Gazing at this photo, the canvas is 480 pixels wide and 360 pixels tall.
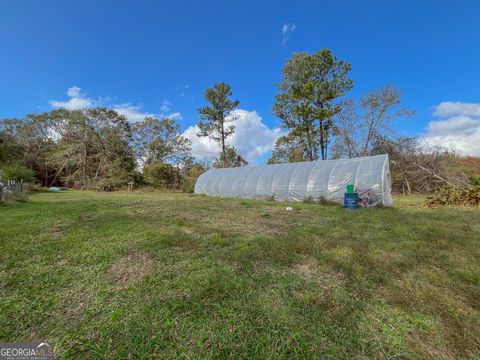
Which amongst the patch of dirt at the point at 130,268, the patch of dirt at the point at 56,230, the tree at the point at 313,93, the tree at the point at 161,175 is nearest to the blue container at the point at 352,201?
the patch of dirt at the point at 130,268

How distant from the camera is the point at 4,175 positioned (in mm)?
14617

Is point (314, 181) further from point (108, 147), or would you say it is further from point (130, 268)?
point (108, 147)

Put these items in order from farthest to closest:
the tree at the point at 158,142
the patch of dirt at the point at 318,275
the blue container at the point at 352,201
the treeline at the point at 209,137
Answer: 1. the tree at the point at 158,142
2. the treeline at the point at 209,137
3. the blue container at the point at 352,201
4. the patch of dirt at the point at 318,275

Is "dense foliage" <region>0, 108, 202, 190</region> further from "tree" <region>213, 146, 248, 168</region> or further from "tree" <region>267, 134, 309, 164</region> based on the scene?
"tree" <region>267, 134, 309, 164</region>

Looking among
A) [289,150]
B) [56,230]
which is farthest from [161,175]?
[56,230]

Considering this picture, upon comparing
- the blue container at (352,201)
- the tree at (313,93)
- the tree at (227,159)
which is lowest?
the blue container at (352,201)

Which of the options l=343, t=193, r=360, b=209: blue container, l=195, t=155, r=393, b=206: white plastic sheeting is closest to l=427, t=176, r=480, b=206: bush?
l=195, t=155, r=393, b=206: white plastic sheeting

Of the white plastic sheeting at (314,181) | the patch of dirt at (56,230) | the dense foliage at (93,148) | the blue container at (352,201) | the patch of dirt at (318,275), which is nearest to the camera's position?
the patch of dirt at (318,275)

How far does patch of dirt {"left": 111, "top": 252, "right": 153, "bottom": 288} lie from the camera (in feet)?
7.69

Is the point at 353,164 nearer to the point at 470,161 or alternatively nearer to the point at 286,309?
the point at 286,309

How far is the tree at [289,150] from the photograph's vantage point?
63.2 feet

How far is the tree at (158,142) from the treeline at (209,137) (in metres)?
0.10

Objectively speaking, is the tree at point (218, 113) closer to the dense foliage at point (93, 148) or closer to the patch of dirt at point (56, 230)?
the dense foliage at point (93, 148)

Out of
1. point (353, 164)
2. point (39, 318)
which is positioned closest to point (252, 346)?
point (39, 318)
